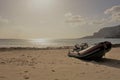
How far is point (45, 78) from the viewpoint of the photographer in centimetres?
675

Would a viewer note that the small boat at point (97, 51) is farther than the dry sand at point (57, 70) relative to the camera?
Yes

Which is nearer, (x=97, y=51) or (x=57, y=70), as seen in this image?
(x=57, y=70)

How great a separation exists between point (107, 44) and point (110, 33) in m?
171

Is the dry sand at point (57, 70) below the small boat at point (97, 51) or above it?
below

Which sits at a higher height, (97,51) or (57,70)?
(97,51)

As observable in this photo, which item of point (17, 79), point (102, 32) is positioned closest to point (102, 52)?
point (17, 79)

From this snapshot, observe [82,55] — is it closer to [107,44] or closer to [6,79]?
[107,44]

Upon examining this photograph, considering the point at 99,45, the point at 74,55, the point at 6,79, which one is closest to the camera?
the point at 6,79

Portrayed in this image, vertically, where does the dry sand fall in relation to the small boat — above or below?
below

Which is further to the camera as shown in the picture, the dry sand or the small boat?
the small boat

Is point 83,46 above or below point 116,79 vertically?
above

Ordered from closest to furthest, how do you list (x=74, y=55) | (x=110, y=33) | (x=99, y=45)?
(x=99, y=45)
(x=74, y=55)
(x=110, y=33)

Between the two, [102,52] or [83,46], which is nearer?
[102,52]

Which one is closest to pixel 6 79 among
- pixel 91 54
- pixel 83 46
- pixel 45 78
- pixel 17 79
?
pixel 17 79
